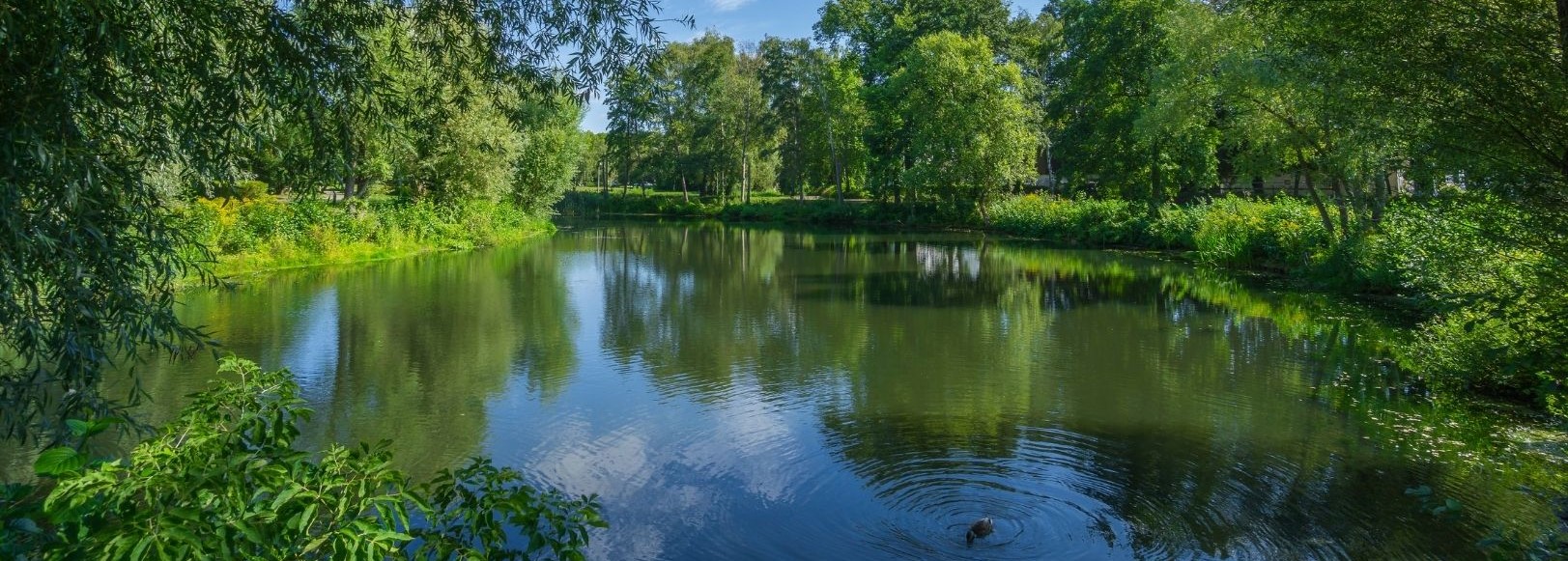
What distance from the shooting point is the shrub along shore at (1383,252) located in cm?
650

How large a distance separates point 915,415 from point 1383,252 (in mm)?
12971

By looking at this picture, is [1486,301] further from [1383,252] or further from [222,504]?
[1383,252]

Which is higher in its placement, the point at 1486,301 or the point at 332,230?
the point at 1486,301

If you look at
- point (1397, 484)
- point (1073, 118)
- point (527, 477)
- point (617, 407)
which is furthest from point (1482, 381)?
point (1073, 118)

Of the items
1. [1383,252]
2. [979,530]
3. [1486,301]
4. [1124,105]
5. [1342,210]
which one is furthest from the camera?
[1124,105]

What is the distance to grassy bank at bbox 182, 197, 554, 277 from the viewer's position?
21.0 metres

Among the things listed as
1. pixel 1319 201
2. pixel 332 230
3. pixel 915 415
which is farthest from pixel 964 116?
pixel 915 415

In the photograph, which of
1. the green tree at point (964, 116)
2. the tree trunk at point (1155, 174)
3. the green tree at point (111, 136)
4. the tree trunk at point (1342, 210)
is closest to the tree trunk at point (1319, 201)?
the tree trunk at point (1342, 210)

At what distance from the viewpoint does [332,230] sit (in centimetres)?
2522

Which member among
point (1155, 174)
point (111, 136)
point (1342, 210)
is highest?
point (1155, 174)

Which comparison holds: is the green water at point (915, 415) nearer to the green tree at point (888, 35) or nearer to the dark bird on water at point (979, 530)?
A: the dark bird on water at point (979, 530)

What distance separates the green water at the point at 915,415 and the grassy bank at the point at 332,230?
2.27 m

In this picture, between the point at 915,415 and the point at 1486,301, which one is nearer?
the point at 1486,301

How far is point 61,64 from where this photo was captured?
12.8 feet
